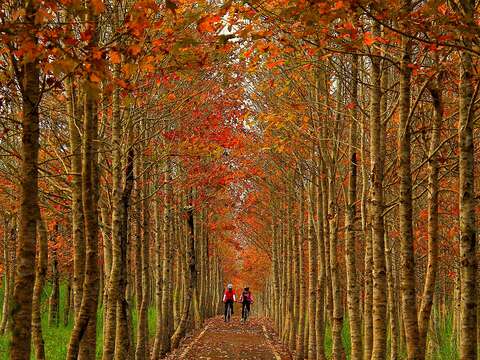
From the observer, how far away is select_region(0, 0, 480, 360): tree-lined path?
187 inches

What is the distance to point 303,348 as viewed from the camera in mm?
16656

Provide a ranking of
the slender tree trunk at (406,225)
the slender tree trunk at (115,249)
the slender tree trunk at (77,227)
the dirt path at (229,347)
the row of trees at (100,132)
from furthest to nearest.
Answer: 1. the dirt path at (229,347)
2. the slender tree trunk at (115,249)
3. the slender tree trunk at (77,227)
4. the slender tree trunk at (406,225)
5. the row of trees at (100,132)

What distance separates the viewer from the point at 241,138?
1789 centimetres

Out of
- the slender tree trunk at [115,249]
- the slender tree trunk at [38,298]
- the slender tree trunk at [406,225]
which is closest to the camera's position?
the slender tree trunk at [406,225]

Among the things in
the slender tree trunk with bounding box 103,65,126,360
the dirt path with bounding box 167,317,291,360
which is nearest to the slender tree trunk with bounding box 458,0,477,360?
the slender tree trunk with bounding box 103,65,126,360

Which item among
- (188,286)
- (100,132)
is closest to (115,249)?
(100,132)

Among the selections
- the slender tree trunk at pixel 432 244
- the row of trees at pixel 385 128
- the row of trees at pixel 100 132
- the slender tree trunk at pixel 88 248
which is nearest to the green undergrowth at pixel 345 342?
the row of trees at pixel 385 128

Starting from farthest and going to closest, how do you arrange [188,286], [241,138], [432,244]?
[188,286] < [241,138] < [432,244]

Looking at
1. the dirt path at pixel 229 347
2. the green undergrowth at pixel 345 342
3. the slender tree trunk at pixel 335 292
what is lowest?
the dirt path at pixel 229 347

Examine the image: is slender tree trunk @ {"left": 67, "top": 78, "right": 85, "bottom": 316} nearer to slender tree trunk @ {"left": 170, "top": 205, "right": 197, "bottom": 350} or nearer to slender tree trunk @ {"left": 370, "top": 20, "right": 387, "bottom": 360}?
slender tree trunk @ {"left": 370, "top": 20, "right": 387, "bottom": 360}

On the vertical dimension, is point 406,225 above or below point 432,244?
above

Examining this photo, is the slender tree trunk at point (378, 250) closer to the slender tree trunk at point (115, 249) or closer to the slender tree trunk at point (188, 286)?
the slender tree trunk at point (115, 249)

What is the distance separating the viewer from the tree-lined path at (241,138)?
4.75 m

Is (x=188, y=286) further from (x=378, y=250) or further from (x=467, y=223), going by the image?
(x=467, y=223)
